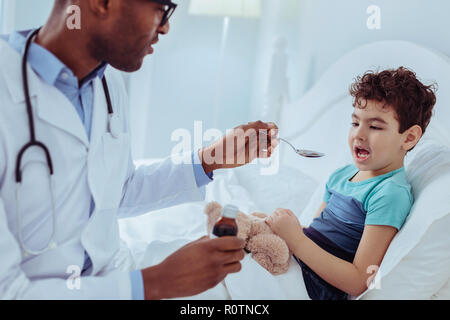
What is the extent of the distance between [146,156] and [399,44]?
221 cm

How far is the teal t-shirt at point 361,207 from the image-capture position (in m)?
1.01

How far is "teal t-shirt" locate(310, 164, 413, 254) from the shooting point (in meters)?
1.01

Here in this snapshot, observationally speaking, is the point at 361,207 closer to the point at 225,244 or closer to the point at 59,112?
the point at 225,244

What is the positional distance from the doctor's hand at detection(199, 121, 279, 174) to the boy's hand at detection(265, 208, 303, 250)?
0.57 feet

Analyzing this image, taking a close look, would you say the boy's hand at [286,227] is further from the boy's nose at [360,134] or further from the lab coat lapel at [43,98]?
the lab coat lapel at [43,98]

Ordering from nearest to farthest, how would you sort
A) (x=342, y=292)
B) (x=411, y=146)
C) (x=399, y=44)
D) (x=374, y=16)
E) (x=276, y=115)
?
(x=342, y=292), (x=411, y=146), (x=399, y=44), (x=374, y=16), (x=276, y=115)

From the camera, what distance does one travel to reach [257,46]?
3303 mm


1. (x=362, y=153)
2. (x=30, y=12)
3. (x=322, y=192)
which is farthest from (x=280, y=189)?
(x=30, y=12)

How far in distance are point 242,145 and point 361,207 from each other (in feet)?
1.20

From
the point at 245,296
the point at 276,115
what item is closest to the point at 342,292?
the point at 245,296

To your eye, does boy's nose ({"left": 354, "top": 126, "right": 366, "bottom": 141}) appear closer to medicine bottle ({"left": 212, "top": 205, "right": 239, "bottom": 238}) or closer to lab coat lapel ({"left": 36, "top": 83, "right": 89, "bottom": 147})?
medicine bottle ({"left": 212, "top": 205, "right": 239, "bottom": 238})

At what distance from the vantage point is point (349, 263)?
3.27ft

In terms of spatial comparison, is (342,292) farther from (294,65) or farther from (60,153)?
(294,65)

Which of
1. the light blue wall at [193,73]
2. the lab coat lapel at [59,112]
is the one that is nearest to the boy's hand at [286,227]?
the lab coat lapel at [59,112]
